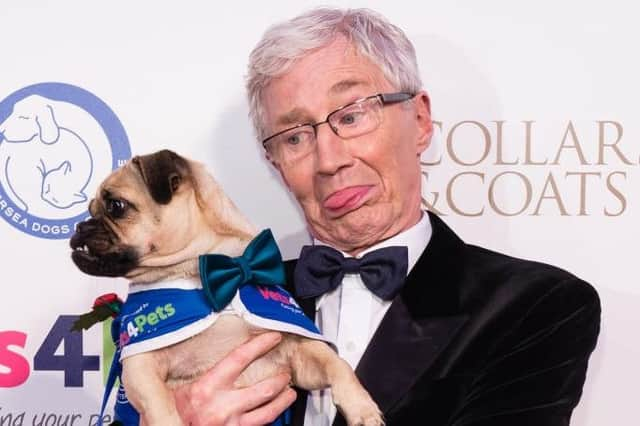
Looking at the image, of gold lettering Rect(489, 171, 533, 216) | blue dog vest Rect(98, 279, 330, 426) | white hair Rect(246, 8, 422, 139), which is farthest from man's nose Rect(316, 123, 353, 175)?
gold lettering Rect(489, 171, 533, 216)

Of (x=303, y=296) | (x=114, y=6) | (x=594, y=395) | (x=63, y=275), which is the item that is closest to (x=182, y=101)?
(x=114, y=6)

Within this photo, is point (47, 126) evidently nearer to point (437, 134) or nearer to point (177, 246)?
point (177, 246)

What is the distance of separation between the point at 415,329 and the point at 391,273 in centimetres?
13

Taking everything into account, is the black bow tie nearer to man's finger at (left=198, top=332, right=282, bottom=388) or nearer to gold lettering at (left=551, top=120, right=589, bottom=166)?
man's finger at (left=198, top=332, right=282, bottom=388)

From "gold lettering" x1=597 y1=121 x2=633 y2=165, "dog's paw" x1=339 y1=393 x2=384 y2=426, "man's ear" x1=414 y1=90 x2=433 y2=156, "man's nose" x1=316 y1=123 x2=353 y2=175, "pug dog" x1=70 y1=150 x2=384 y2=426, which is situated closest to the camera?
"dog's paw" x1=339 y1=393 x2=384 y2=426

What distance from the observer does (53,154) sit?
1814 mm

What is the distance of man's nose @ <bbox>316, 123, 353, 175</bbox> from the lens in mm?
1399

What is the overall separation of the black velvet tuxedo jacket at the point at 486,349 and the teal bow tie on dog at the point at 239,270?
226 mm

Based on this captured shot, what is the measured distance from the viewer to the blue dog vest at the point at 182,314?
1.23m

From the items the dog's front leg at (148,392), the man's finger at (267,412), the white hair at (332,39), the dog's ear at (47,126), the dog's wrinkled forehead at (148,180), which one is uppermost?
the white hair at (332,39)

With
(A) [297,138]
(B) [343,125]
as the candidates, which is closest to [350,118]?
(B) [343,125]

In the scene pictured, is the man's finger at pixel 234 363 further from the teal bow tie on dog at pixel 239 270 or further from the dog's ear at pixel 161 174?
the dog's ear at pixel 161 174

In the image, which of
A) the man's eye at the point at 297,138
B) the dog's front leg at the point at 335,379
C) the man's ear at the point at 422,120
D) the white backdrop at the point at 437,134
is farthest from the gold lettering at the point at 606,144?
the dog's front leg at the point at 335,379

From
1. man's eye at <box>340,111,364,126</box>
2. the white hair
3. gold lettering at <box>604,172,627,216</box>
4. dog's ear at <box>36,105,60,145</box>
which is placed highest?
the white hair
